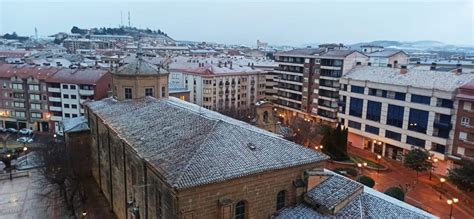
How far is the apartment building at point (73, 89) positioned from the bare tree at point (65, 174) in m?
30.5

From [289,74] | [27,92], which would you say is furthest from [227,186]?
[27,92]

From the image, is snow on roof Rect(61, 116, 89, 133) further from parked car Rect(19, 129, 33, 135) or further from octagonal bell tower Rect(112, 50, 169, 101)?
parked car Rect(19, 129, 33, 135)

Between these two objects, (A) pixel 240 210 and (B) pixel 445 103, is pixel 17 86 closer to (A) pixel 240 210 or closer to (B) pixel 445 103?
(A) pixel 240 210

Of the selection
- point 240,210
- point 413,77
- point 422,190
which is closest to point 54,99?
point 240,210

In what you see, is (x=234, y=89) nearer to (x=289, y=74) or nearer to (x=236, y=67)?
(x=236, y=67)

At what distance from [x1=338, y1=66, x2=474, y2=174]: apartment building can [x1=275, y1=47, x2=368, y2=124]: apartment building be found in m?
5.29

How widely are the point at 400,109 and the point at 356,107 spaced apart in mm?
8766

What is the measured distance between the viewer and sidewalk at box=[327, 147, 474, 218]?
39.5m

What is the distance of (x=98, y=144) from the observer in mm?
41688

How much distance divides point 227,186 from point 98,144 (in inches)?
973

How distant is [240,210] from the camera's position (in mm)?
23266

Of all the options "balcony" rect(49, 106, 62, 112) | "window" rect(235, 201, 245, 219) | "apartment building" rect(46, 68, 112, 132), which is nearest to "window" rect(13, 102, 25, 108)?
"apartment building" rect(46, 68, 112, 132)

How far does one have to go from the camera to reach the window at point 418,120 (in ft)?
175

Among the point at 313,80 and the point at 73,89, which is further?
the point at 313,80
